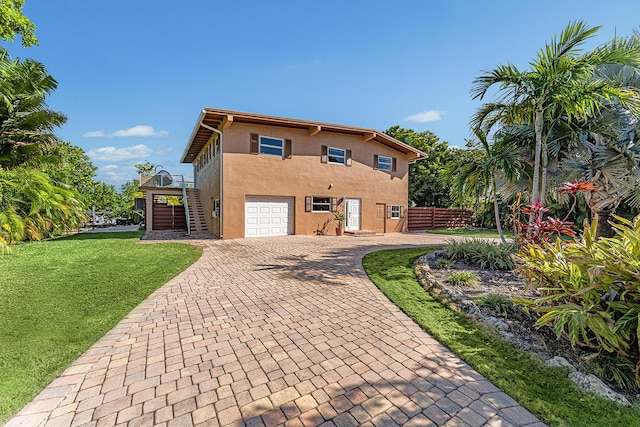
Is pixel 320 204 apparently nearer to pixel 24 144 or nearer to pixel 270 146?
pixel 270 146

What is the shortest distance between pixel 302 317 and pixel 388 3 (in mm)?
9533

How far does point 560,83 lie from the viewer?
5.88 m

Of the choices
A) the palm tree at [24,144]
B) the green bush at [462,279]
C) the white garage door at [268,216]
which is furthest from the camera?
the white garage door at [268,216]

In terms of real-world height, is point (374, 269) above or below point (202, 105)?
below

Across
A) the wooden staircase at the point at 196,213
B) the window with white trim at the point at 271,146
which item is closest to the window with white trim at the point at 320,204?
the window with white trim at the point at 271,146

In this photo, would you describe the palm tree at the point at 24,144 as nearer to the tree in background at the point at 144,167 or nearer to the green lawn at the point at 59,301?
the green lawn at the point at 59,301

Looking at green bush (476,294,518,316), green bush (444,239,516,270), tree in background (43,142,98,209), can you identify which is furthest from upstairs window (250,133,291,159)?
tree in background (43,142,98,209)

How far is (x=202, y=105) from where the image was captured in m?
12.2

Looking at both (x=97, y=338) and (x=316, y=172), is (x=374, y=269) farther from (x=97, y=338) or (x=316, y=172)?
(x=316, y=172)

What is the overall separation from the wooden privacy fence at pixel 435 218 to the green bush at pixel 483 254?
40.4ft

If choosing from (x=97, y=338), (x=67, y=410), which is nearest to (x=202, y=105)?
(x=97, y=338)

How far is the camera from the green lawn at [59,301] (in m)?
2.75

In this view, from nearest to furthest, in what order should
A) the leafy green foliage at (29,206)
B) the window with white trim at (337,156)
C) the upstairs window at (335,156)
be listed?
the leafy green foliage at (29,206)
the upstairs window at (335,156)
the window with white trim at (337,156)

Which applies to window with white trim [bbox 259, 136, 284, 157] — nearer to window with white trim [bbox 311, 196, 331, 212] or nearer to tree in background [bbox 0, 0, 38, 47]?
window with white trim [bbox 311, 196, 331, 212]
